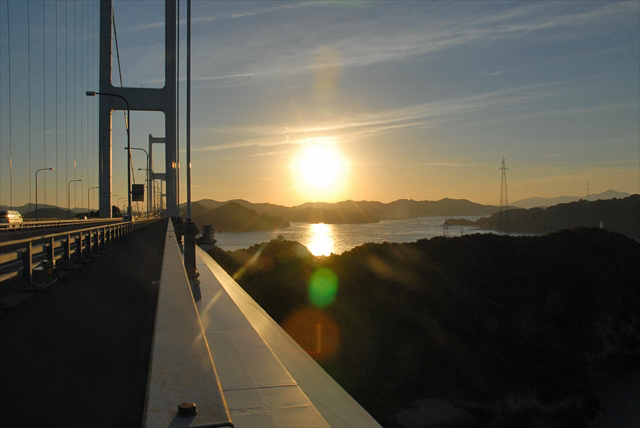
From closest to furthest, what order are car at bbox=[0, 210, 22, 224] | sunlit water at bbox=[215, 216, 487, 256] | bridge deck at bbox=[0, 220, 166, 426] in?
1. bridge deck at bbox=[0, 220, 166, 426]
2. car at bbox=[0, 210, 22, 224]
3. sunlit water at bbox=[215, 216, 487, 256]

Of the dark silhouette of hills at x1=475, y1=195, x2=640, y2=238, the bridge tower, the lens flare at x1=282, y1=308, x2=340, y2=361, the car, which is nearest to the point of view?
the lens flare at x1=282, y1=308, x2=340, y2=361

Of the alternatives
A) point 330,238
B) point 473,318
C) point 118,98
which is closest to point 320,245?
point 330,238

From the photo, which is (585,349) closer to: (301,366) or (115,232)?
(115,232)

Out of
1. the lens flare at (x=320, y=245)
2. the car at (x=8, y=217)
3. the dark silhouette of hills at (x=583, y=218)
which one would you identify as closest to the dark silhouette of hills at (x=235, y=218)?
the lens flare at (x=320, y=245)

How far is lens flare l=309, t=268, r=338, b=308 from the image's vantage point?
Result: 116 feet

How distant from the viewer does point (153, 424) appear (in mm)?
1141

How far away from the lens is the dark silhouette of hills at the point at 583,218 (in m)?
142

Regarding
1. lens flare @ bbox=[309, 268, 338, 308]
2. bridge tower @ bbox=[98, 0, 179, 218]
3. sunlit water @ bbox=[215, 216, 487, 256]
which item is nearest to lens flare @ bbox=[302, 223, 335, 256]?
sunlit water @ bbox=[215, 216, 487, 256]

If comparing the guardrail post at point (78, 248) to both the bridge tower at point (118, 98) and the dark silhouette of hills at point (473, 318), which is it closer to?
the dark silhouette of hills at point (473, 318)

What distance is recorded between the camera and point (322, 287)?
3853cm

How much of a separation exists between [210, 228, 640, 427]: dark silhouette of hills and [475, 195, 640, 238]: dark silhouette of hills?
324 feet

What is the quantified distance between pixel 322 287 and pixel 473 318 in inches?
473

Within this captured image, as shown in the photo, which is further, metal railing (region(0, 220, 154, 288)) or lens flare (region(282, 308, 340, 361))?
lens flare (region(282, 308, 340, 361))

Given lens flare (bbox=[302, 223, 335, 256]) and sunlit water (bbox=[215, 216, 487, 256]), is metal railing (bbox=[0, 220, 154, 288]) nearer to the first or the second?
lens flare (bbox=[302, 223, 335, 256])
